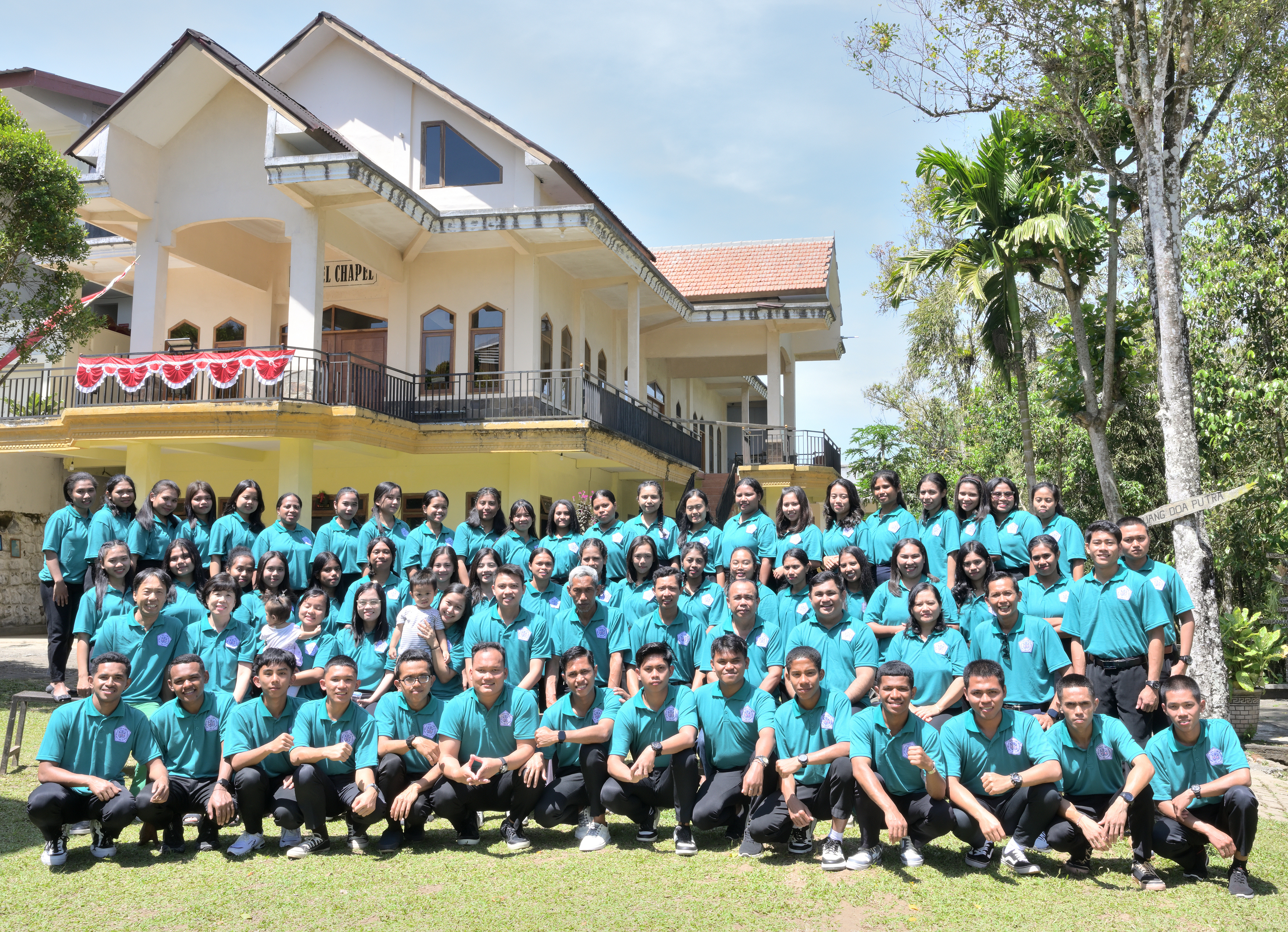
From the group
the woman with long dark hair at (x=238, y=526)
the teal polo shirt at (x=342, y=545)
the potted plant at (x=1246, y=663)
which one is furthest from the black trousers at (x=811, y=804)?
the potted plant at (x=1246, y=663)

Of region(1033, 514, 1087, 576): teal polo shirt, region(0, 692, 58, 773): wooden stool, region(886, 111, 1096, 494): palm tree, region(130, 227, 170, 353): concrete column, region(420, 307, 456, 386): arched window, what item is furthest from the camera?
region(420, 307, 456, 386): arched window

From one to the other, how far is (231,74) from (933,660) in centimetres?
1442

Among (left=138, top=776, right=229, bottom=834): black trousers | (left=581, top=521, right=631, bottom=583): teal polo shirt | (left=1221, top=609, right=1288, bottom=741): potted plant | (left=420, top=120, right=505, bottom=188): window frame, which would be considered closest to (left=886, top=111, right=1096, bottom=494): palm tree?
(left=1221, top=609, right=1288, bottom=741): potted plant

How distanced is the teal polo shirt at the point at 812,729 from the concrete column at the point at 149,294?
13.1 m

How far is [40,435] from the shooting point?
16.3 m

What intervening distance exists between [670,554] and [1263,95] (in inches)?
397

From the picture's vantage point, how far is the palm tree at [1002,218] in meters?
13.7

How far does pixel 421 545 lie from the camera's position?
8.57 meters

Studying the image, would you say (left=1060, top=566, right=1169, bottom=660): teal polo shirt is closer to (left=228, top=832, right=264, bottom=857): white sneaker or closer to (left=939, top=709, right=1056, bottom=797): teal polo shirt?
(left=939, top=709, right=1056, bottom=797): teal polo shirt

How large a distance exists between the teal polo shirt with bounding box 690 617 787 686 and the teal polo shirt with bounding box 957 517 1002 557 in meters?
1.95

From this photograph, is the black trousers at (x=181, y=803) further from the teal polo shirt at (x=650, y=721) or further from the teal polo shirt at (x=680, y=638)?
the teal polo shirt at (x=680, y=638)

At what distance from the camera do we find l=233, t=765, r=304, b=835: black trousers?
545 cm

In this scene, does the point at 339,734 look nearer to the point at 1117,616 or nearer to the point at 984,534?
the point at 1117,616

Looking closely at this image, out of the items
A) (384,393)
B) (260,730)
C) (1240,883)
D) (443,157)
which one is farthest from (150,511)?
(443,157)
